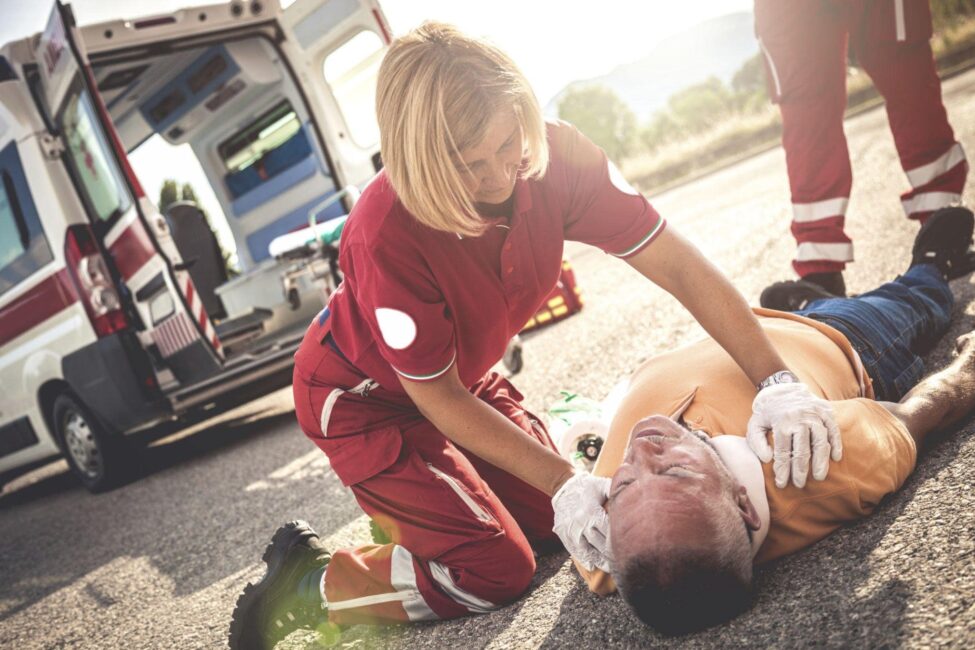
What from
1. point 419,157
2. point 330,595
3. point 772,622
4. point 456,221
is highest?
point 419,157

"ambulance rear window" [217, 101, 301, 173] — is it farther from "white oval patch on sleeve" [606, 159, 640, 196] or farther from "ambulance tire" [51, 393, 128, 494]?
"white oval patch on sleeve" [606, 159, 640, 196]

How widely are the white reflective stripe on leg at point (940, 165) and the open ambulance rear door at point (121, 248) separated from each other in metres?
4.01

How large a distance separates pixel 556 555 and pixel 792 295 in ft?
4.83

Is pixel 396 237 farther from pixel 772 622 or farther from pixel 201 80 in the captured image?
pixel 201 80

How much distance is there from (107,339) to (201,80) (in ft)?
12.4

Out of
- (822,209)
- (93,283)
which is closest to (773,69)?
(822,209)

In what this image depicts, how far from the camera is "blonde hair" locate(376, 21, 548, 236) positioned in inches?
58.9

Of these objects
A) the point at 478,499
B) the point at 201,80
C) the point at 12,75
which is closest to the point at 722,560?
the point at 478,499

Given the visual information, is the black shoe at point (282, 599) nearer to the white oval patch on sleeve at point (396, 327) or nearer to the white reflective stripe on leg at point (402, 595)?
the white reflective stripe on leg at point (402, 595)

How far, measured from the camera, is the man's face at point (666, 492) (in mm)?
1326

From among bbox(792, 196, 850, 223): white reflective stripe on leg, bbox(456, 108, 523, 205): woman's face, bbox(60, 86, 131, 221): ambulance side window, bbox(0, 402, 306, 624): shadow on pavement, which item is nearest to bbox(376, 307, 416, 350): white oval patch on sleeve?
bbox(456, 108, 523, 205): woman's face

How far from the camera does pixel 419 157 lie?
1525mm

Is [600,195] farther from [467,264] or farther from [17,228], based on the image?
[17,228]

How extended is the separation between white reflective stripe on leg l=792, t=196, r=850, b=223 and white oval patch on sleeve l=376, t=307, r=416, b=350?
2231 mm
